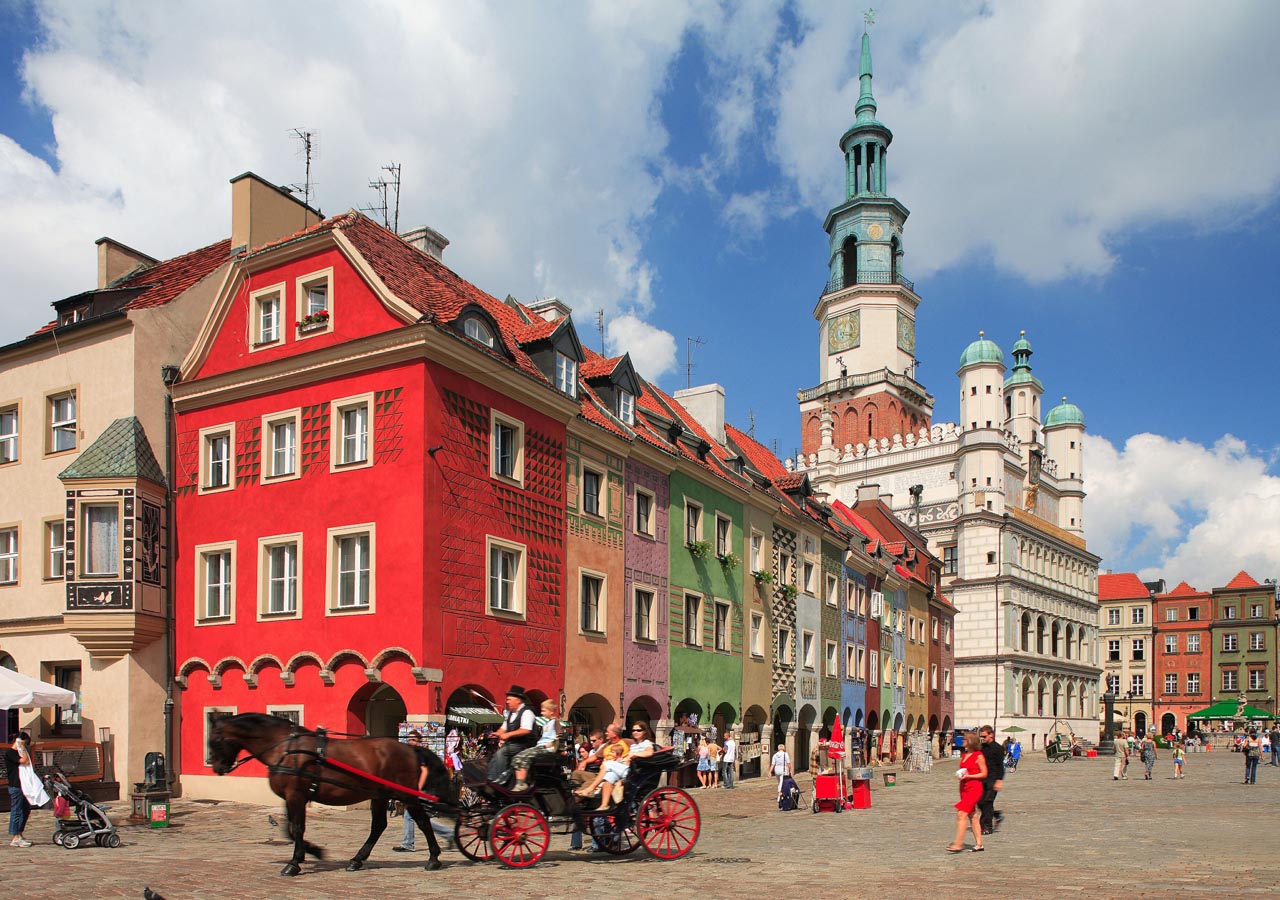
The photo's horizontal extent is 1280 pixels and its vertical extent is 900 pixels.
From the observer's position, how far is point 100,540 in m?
27.0

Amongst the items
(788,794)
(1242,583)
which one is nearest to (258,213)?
(788,794)

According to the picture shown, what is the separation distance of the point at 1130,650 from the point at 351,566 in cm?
11131

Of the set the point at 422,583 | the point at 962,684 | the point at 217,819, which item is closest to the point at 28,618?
the point at 217,819

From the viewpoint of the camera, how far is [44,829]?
2038 cm

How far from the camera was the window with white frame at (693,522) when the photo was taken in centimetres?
3609

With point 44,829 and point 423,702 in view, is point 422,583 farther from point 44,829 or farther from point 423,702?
point 44,829

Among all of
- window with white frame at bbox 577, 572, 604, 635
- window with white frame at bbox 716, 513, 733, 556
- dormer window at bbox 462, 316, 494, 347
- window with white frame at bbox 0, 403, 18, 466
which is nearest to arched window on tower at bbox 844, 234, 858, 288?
window with white frame at bbox 716, 513, 733, 556

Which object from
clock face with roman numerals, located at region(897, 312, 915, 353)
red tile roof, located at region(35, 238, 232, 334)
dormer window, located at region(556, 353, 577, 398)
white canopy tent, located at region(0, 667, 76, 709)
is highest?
clock face with roman numerals, located at region(897, 312, 915, 353)

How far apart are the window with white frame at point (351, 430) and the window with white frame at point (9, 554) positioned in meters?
9.47

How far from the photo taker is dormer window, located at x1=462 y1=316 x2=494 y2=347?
26.7m

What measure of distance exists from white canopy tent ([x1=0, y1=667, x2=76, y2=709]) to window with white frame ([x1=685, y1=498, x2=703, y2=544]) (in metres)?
18.2

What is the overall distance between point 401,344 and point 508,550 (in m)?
5.32

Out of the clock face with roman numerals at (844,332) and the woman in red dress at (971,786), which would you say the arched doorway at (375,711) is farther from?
the clock face with roman numerals at (844,332)

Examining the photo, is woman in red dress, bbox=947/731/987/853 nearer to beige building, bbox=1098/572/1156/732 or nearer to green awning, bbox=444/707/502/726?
green awning, bbox=444/707/502/726
